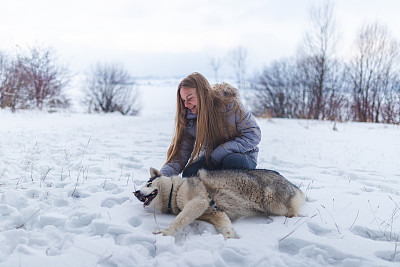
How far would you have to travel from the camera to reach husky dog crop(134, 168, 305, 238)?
291 cm

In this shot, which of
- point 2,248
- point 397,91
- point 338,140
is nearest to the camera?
point 2,248

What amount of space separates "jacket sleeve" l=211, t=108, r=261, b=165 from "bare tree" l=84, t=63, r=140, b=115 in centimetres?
2595

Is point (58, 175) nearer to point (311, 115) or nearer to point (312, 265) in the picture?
point (312, 265)

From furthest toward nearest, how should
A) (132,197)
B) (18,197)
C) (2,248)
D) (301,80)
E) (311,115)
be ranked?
(301,80)
(311,115)
(132,197)
(18,197)
(2,248)

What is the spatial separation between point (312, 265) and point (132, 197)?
220 cm

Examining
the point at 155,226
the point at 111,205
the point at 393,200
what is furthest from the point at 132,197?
the point at 393,200

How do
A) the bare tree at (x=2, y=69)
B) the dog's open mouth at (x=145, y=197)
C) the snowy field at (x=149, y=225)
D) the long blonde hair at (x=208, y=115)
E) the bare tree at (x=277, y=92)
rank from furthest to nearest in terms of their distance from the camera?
1. the bare tree at (x=277, y=92)
2. the bare tree at (x=2, y=69)
3. the long blonde hair at (x=208, y=115)
4. the dog's open mouth at (x=145, y=197)
5. the snowy field at (x=149, y=225)

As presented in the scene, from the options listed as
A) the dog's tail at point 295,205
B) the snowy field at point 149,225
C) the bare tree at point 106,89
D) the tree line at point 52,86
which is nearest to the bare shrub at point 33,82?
the tree line at point 52,86

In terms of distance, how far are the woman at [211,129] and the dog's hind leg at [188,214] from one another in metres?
0.96

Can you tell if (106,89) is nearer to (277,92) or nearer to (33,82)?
(33,82)

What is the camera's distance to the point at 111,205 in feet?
10.2

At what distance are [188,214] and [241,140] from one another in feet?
4.68

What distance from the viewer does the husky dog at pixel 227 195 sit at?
2910mm

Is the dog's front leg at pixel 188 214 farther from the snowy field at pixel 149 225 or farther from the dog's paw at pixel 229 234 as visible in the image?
the dog's paw at pixel 229 234
